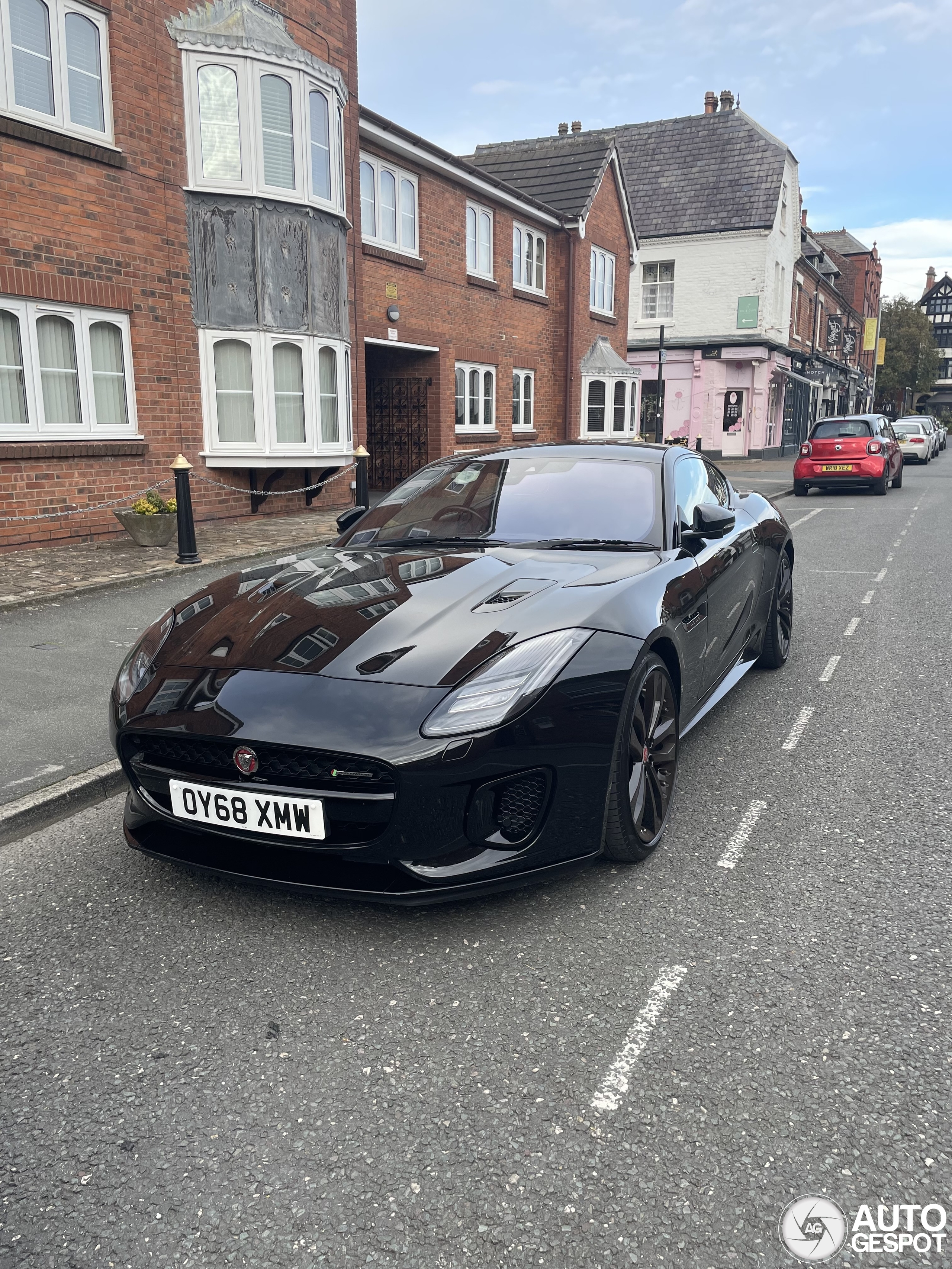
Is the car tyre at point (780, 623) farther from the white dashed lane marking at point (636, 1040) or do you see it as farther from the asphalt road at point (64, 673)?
the asphalt road at point (64, 673)

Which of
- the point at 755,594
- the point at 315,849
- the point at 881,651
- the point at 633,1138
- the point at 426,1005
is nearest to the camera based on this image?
the point at 633,1138

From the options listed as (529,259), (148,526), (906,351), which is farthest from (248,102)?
(906,351)

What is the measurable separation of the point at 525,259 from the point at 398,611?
1970cm

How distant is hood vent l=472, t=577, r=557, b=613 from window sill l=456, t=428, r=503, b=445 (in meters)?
15.9

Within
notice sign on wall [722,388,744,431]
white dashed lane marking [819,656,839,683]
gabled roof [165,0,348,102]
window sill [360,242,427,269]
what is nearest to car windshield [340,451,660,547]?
white dashed lane marking [819,656,839,683]

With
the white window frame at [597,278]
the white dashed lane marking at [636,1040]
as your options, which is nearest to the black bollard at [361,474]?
the white dashed lane marking at [636,1040]

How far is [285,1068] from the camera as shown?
2.37 meters

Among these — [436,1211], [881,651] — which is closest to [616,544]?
[436,1211]

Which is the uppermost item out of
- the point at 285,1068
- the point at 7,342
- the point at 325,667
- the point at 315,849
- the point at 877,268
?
the point at 877,268

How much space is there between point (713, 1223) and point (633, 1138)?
10.1 inches

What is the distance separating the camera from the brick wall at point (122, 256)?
10195mm

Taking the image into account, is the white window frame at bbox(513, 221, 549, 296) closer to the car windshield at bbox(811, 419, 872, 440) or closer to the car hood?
the car windshield at bbox(811, 419, 872, 440)

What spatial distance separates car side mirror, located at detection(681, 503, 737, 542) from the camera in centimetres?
421

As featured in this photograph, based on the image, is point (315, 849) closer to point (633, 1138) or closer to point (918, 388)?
point (633, 1138)
